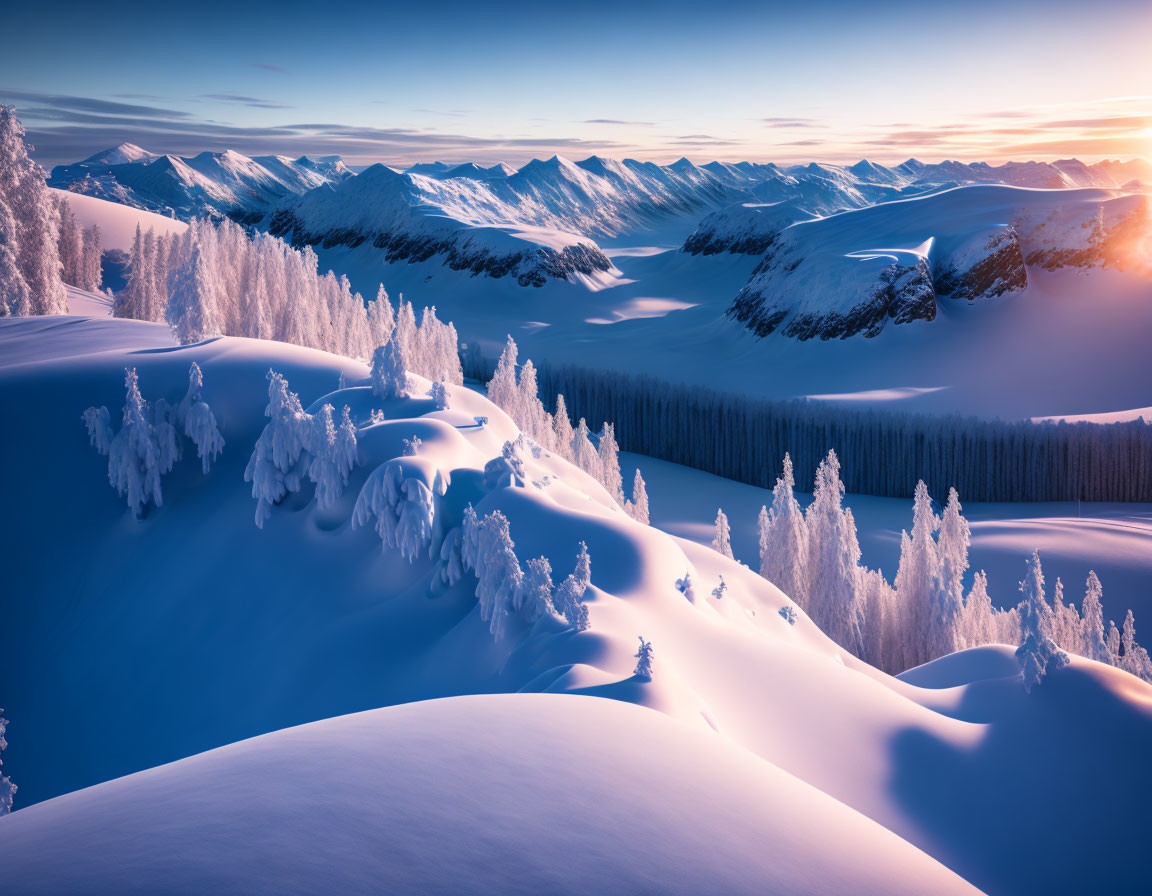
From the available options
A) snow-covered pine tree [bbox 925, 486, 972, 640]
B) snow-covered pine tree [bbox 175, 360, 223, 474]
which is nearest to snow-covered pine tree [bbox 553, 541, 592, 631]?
snow-covered pine tree [bbox 175, 360, 223, 474]

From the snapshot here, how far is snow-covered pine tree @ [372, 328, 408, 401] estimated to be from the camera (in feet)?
72.8

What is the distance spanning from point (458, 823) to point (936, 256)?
4714 inches

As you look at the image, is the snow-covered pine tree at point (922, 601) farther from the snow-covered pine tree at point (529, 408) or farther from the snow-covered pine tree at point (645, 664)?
the snow-covered pine tree at point (645, 664)

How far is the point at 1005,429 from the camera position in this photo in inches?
2776

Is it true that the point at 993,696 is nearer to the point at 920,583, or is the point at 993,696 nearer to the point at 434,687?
the point at 434,687

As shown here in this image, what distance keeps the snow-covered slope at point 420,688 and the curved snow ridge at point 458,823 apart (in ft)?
0.14

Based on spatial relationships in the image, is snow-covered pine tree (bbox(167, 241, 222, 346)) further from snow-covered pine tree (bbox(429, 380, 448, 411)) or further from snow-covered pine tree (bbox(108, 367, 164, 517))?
snow-covered pine tree (bbox(429, 380, 448, 411))

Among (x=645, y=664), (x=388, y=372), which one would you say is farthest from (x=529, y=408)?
(x=645, y=664)

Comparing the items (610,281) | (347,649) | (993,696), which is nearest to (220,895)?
(347,649)

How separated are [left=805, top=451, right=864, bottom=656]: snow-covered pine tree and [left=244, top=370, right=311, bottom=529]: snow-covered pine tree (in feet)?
93.3

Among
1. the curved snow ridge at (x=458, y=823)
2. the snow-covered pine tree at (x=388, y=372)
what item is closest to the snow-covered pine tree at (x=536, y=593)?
the curved snow ridge at (x=458, y=823)

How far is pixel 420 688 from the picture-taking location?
13.1m

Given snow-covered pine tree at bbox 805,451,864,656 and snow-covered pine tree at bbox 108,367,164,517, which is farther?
snow-covered pine tree at bbox 805,451,864,656

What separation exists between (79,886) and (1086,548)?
55719mm
